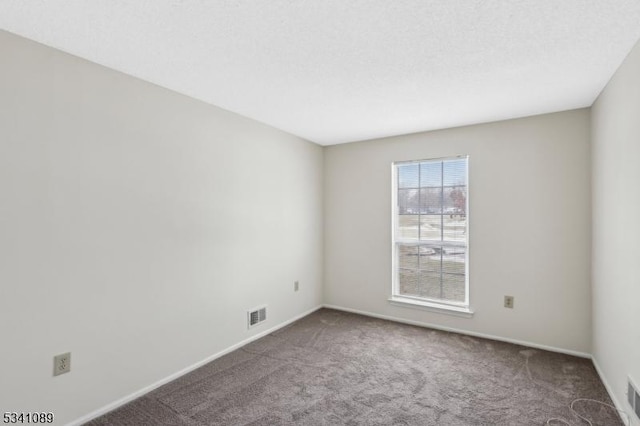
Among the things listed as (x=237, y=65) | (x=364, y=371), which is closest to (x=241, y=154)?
(x=237, y=65)

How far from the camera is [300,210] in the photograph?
13.7ft

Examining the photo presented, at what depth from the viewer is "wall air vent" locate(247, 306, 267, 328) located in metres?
3.35

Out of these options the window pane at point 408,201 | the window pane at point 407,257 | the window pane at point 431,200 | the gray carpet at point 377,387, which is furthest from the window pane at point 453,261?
the gray carpet at point 377,387

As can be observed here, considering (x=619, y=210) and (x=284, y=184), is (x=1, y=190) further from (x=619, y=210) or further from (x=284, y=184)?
(x=619, y=210)

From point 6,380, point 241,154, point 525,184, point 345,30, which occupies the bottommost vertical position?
point 6,380

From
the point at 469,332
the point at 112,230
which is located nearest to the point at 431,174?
the point at 469,332

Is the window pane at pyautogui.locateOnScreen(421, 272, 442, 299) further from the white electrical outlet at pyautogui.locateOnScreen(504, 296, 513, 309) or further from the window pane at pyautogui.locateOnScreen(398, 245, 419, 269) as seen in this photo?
the white electrical outlet at pyautogui.locateOnScreen(504, 296, 513, 309)

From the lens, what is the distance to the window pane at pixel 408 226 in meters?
3.99

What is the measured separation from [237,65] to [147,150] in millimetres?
944

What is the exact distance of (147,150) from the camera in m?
2.46

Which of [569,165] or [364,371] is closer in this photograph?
[364,371]

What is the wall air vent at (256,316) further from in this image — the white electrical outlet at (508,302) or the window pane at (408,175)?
the white electrical outlet at (508,302)

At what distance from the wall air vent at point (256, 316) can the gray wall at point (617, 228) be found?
9.58 feet

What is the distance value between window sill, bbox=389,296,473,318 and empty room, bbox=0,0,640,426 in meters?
0.02
